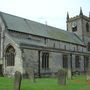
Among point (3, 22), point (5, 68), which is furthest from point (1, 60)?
point (3, 22)

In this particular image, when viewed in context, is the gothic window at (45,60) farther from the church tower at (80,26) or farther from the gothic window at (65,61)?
the church tower at (80,26)

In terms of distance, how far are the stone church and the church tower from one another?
3767 millimetres

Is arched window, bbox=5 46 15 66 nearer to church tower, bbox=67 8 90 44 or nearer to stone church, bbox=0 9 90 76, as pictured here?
stone church, bbox=0 9 90 76

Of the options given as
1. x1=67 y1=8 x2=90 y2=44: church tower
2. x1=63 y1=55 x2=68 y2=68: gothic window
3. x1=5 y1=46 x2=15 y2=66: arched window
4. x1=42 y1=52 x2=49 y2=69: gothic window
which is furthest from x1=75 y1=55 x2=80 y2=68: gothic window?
x1=5 y1=46 x2=15 y2=66: arched window

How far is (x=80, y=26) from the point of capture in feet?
166

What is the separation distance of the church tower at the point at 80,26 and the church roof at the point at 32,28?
5.15 m

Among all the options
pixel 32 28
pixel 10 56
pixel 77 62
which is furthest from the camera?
pixel 77 62

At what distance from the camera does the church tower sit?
50.6m

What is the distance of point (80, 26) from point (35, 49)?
2448cm

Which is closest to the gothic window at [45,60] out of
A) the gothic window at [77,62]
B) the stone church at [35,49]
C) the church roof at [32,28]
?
the stone church at [35,49]

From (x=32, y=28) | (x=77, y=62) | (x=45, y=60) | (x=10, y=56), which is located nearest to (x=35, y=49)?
(x=45, y=60)

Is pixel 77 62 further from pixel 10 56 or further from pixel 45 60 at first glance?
Result: pixel 10 56

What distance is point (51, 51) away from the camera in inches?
1256

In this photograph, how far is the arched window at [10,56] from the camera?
27.6 m
